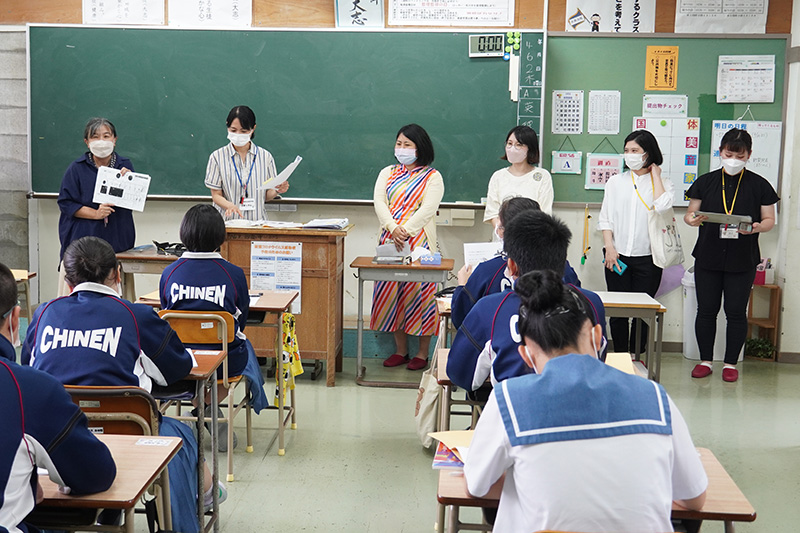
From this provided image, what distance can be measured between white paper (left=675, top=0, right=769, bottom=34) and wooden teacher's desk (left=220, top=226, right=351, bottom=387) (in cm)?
279

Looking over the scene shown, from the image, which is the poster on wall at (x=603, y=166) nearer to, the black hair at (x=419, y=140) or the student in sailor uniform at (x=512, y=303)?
the black hair at (x=419, y=140)

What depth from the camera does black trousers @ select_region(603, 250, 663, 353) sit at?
527 cm

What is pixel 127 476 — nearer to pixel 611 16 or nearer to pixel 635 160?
pixel 635 160

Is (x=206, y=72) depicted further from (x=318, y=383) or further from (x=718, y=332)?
(x=718, y=332)

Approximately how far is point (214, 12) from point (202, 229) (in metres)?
2.90

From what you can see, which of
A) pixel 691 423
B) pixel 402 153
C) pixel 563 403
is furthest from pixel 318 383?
pixel 563 403

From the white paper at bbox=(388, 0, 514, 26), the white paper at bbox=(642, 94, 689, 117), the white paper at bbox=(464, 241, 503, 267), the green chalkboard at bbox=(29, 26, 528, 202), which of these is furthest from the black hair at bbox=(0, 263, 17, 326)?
the white paper at bbox=(642, 94, 689, 117)

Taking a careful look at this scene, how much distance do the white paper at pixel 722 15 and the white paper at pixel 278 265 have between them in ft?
10.1

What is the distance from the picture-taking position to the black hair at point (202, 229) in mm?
3350

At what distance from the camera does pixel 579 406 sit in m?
1.47

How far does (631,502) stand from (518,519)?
0.23 meters

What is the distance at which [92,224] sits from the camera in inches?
198

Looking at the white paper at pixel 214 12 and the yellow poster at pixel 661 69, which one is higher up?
the white paper at pixel 214 12

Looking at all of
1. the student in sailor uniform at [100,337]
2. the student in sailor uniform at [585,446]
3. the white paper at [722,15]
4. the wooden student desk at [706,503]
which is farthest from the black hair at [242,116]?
the student in sailor uniform at [585,446]
